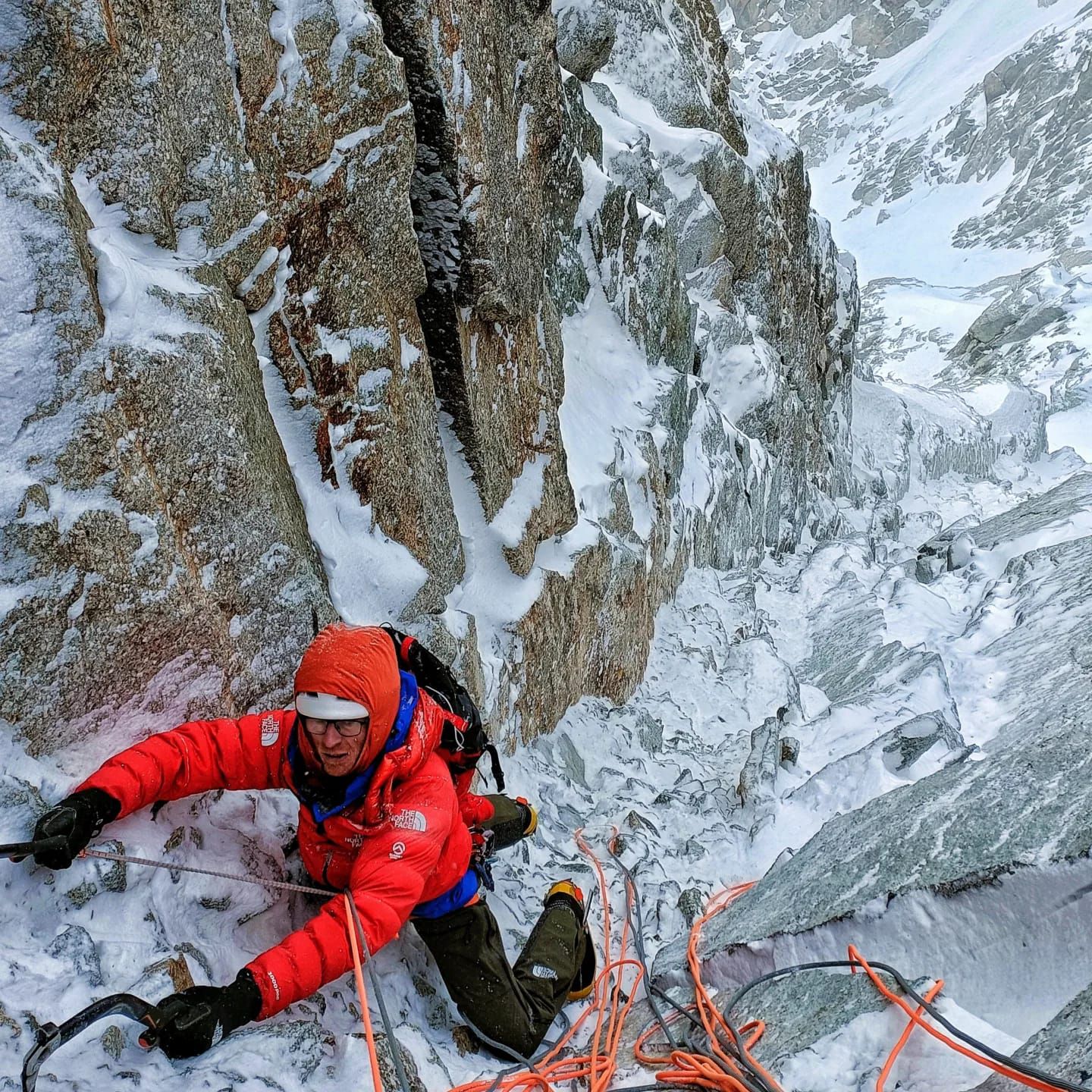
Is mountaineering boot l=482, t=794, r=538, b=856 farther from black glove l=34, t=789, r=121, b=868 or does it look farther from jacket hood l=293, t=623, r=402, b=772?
black glove l=34, t=789, r=121, b=868

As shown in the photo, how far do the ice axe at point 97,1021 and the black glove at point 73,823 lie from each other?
465mm

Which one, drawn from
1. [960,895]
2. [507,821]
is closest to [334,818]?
[507,821]

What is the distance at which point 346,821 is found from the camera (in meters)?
3.07

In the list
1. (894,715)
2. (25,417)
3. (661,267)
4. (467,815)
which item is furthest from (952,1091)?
(661,267)

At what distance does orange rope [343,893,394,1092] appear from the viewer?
246cm

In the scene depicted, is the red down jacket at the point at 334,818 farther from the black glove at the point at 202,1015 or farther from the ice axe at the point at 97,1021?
the ice axe at the point at 97,1021

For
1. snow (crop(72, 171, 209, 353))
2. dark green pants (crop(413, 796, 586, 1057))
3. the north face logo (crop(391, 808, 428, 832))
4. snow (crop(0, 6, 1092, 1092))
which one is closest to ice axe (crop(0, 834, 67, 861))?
snow (crop(0, 6, 1092, 1092))

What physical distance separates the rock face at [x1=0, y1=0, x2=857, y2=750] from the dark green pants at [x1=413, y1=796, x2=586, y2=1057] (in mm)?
1428

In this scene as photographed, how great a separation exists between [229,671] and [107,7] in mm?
2786

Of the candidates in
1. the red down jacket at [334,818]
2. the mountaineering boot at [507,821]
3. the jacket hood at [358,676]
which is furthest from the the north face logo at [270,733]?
the mountaineering boot at [507,821]

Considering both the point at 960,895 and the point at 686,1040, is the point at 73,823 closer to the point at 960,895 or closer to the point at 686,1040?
the point at 686,1040

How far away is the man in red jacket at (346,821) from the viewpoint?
8.55 feet

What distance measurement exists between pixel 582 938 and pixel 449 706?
1480 millimetres

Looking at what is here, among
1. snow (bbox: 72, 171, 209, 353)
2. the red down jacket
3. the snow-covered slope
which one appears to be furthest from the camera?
the snow-covered slope
